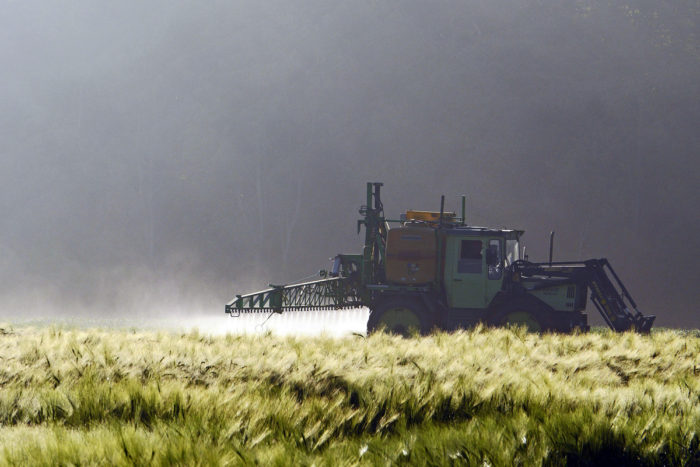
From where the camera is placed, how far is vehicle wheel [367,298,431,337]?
1557 cm

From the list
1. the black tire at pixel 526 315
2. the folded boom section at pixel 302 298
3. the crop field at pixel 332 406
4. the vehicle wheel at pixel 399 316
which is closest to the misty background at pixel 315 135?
the folded boom section at pixel 302 298

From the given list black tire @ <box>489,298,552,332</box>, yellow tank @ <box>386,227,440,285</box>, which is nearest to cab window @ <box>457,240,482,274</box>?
yellow tank @ <box>386,227,440,285</box>

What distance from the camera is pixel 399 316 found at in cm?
1566

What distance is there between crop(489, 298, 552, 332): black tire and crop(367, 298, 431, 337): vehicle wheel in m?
1.47

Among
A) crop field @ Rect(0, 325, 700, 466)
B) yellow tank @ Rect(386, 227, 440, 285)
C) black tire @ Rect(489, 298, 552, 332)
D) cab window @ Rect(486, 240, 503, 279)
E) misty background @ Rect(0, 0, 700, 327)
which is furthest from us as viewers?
misty background @ Rect(0, 0, 700, 327)

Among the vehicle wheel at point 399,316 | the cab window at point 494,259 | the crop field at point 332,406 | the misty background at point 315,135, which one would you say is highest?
the misty background at point 315,135

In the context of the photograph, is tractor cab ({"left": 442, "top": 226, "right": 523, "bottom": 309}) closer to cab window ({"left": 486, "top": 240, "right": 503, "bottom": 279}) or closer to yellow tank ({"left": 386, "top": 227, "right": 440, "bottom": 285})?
cab window ({"left": 486, "top": 240, "right": 503, "bottom": 279})

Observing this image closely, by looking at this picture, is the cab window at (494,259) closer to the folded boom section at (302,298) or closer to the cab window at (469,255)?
the cab window at (469,255)

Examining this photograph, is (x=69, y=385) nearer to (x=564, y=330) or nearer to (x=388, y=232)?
(x=388, y=232)

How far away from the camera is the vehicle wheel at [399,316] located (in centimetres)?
1557

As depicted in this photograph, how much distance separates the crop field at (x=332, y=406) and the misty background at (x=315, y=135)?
53490 mm

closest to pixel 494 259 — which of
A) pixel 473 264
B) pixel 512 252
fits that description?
pixel 473 264

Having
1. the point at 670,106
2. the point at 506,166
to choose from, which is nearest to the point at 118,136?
the point at 506,166

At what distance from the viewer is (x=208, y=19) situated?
8981cm
